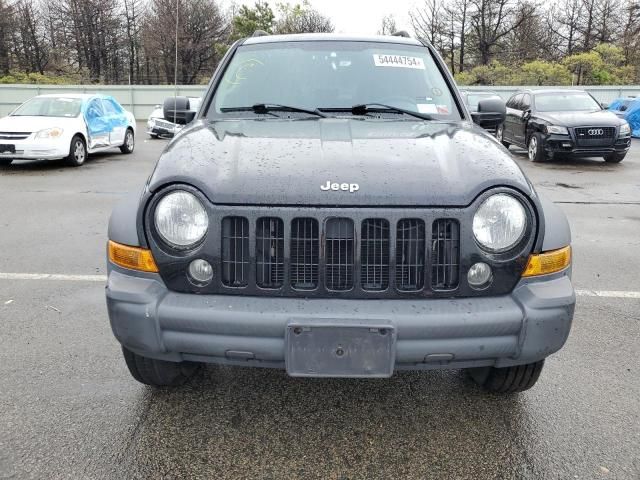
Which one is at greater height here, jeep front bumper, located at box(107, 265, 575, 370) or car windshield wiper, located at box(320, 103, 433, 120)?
car windshield wiper, located at box(320, 103, 433, 120)

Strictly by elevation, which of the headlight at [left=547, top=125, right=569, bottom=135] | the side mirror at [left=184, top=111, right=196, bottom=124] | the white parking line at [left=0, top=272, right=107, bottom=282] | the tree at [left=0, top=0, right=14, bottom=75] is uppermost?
the tree at [left=0, top=0, right=14, bottom=75]

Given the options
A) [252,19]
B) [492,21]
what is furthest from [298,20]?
[492,21]

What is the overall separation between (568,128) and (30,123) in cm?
1150

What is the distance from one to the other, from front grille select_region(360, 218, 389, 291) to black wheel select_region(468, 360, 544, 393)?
2.89 feet

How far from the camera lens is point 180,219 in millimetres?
2283

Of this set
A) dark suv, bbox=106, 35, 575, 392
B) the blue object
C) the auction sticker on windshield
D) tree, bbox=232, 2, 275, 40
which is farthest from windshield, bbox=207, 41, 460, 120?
tree, bbox=232, 2, 275, 40

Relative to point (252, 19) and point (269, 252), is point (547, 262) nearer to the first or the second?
point (269, 252)

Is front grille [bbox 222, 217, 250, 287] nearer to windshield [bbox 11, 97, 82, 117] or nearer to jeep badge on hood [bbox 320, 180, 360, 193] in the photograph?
jeep badge on hood [bbox 320, 180, 360, 193]

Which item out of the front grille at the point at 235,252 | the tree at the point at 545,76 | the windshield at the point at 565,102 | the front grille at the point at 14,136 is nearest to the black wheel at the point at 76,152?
the front grille at the point at 14,136

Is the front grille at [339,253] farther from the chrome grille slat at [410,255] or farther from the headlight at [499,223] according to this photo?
the headlight at [499,223]

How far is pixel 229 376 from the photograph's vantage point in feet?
10.0

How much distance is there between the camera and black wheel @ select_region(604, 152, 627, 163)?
1297cm

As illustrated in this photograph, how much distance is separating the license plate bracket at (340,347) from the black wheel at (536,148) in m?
12.1

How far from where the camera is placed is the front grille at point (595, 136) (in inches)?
487
